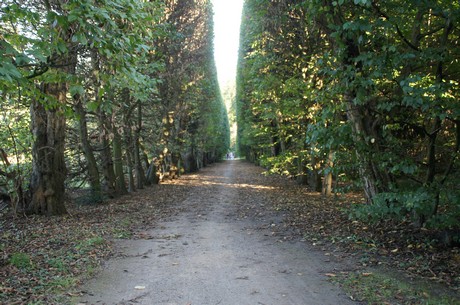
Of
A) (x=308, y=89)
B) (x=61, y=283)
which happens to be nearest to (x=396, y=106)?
(x=308, y=89)

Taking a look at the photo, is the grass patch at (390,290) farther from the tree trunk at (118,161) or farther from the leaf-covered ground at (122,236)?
the tree trunk at (118,161)

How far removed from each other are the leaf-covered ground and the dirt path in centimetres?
41

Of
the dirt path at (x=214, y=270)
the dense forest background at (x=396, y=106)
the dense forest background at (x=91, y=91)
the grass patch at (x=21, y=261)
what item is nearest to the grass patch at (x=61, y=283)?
the dirt path at (x=214, y=270)

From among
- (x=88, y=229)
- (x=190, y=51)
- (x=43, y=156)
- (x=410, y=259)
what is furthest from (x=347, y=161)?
(x=190, y=51)

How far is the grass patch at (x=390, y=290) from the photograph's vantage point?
4.35 meters

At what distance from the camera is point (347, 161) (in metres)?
7.11

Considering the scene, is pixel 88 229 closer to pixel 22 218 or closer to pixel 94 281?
pixel 22 218

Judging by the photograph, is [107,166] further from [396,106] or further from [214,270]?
[396,106]

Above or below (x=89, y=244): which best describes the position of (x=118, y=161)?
above

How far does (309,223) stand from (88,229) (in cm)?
545

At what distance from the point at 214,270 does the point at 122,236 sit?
10.7ft

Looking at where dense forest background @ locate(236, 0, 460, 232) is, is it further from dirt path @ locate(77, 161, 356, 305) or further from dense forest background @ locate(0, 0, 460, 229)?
dirt path @ locate(77, 161, 356, 305)

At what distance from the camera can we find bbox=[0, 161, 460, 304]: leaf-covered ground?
16.3 feet

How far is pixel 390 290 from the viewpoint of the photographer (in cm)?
464
